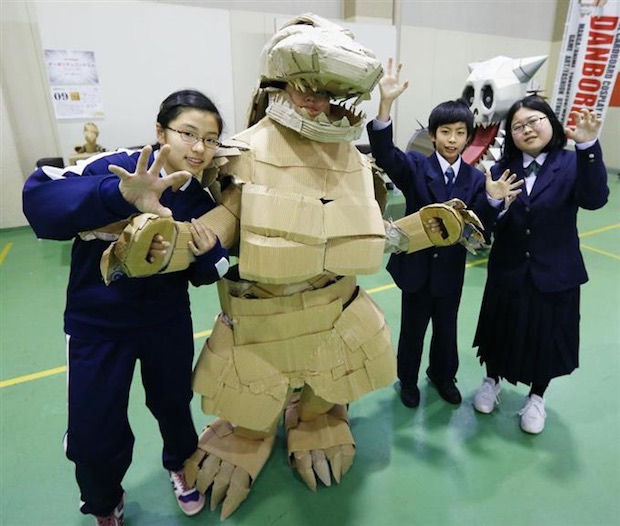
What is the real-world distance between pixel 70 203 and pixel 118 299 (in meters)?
0.32

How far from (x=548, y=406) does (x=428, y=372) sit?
578 mm

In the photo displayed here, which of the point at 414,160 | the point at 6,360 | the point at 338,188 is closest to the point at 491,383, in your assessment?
the point at 414,160

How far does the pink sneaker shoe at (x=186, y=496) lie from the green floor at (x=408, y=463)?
0.03 meters

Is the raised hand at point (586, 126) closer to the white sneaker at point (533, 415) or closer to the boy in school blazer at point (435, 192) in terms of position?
the boy in school blazer at point (435, 192)

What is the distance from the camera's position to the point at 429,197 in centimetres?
183

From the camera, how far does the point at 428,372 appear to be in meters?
2.32

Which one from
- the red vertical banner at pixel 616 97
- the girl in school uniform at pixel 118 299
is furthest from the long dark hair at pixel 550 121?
the red vertical banner at pixel 616 97

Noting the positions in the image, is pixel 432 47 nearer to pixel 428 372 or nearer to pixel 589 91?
pixel 589 91

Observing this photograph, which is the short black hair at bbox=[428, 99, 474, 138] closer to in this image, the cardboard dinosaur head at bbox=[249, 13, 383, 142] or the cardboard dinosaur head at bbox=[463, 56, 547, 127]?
the cardboard dinosaur head at bbox=[249, 13, 383, 142]

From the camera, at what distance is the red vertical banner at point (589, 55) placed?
393cm

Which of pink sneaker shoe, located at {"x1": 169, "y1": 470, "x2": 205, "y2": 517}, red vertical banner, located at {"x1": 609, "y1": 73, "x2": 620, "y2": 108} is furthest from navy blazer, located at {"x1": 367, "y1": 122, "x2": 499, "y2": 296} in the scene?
red vertical banner, located at {"x1": 609, "y1": 73, "x2": 620, "y2": 108}

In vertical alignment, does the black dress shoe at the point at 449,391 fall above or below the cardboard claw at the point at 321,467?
below

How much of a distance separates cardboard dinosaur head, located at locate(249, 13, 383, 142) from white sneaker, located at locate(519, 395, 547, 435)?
1487mm

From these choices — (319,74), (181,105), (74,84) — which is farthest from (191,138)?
(74,84)
